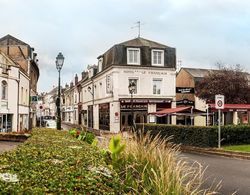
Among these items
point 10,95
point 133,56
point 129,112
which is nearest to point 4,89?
point 10,95

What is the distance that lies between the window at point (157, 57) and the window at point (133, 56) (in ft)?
6.29

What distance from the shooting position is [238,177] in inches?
447

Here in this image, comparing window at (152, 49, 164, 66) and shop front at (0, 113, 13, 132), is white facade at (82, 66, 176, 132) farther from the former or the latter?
shop front at (0, 113, 13, 132)

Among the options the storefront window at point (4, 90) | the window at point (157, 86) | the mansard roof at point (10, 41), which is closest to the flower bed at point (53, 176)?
the storefront window at point (4, 90)

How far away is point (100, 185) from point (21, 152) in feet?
7.92

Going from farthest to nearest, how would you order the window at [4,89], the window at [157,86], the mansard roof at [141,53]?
the window at [157,86] < the mansard roof at [141,53] < the window at [4,89]

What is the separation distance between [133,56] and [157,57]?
3015mm

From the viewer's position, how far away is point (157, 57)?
4375 cm

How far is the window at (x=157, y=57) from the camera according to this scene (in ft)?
143

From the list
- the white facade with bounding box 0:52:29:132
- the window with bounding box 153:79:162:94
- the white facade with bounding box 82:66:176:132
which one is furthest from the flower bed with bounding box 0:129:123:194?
the window with bounding box 153:79:162:94

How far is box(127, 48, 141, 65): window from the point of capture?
140ft

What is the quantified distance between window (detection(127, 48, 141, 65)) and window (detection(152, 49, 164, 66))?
1.92 meters

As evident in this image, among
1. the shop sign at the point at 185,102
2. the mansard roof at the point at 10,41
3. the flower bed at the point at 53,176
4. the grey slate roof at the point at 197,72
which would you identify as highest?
the mansard roof at the point at 10,41

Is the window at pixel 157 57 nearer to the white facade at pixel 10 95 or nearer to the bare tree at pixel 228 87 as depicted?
the bare tree at pixel 228 87
